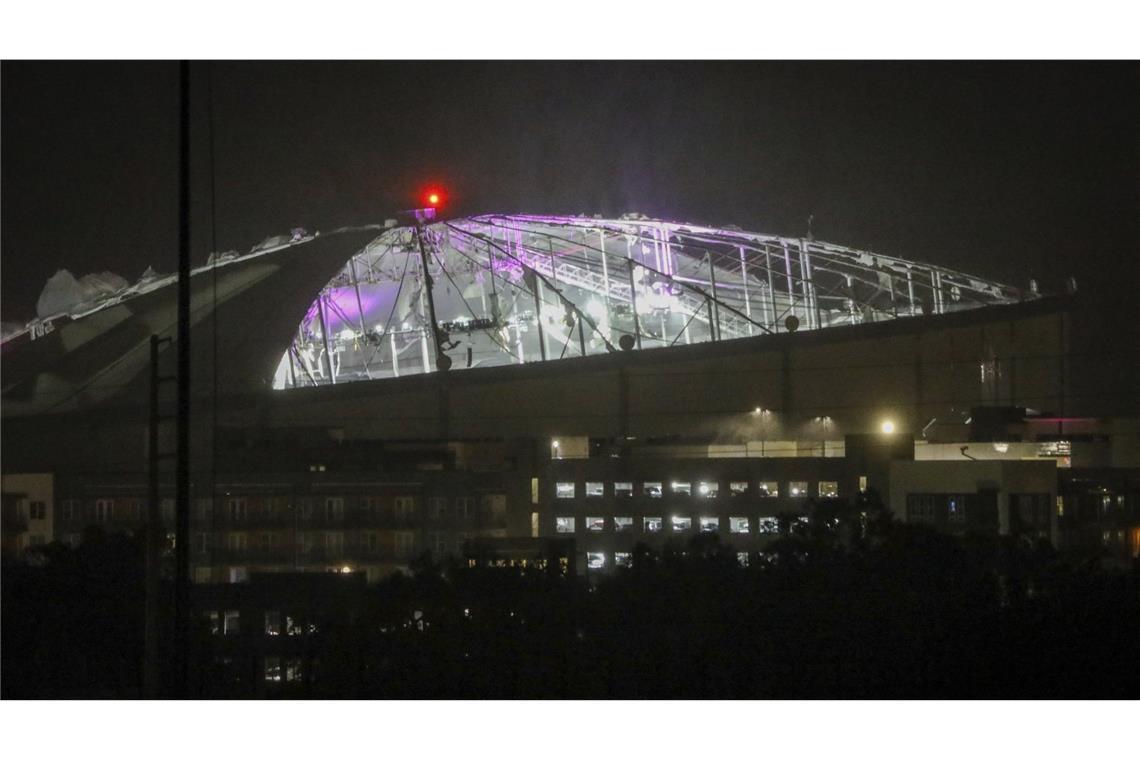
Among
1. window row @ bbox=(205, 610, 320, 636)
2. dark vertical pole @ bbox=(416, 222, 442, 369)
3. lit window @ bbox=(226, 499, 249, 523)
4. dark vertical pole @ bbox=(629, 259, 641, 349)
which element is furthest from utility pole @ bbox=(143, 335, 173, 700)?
dark vertical pole @ bbox=(629, 259, 641, 349)

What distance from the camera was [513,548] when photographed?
545cm

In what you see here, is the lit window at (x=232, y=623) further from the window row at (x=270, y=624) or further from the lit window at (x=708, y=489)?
the lit window at (x=708, y=489)

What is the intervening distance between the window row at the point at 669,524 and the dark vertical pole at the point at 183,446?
8.76 ft

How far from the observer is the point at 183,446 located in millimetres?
3047

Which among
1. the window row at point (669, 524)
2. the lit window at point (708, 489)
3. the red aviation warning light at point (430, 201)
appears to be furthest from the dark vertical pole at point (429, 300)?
the lit window at point (708, 489)

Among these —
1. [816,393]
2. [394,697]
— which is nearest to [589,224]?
[816,393]

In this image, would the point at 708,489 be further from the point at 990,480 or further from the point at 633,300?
the point at 990,480

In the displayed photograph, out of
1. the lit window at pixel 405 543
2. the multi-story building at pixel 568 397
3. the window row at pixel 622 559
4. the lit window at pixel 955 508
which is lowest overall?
the window row at pixel 622 559

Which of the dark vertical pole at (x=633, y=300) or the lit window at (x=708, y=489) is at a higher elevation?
the dark vertical pole at (x=633, y=300)

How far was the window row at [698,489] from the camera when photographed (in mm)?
5930

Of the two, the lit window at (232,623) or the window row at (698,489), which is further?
the window row at (698,489)

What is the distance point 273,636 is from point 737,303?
348 cm

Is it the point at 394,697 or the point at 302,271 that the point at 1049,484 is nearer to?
the point at 394,697

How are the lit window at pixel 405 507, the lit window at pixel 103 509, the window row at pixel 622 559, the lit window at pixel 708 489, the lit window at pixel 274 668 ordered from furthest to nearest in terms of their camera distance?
1. the lit window at pixel 708 489
2. the lit window at pixel 405 507
3. the lit window at pixel 103 509
4. the window row at pixel 622 559
5. the lit window at pixel 274 668
